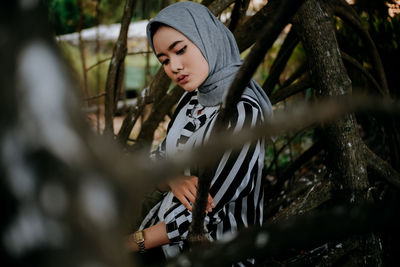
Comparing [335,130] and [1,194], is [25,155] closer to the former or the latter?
[1,194]

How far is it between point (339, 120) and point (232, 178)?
472mm

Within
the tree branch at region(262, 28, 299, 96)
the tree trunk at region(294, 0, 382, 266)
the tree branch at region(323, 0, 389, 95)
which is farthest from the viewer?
the tree branch at region(262, 28, 299, 96)

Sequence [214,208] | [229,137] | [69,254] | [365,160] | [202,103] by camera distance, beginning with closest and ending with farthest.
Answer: [69,254], [229,137], [214,208], [202,103], [365,160]

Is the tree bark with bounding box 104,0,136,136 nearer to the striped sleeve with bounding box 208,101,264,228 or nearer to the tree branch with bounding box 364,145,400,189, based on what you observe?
the striped sleeve with bounding box 208,101,264,228

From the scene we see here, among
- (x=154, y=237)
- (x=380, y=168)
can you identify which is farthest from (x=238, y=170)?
(x=380, y=168)

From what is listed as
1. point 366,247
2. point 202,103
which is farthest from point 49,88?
point 366,247

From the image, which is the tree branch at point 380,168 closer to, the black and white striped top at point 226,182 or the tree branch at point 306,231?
the black and white striped top at point 226,182

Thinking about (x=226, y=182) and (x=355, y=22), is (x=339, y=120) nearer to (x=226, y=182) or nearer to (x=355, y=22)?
(x=226, y=182)

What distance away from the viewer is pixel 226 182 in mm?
883

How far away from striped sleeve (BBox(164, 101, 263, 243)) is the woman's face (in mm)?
172

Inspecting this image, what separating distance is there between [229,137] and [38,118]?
18cm

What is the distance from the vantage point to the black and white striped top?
2.90 ft

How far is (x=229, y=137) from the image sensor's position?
0.37 m

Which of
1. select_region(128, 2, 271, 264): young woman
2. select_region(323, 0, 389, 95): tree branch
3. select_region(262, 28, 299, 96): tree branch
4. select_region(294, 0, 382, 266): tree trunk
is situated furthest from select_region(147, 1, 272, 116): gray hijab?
select_region(262, 28, 299, 96): tree branch
